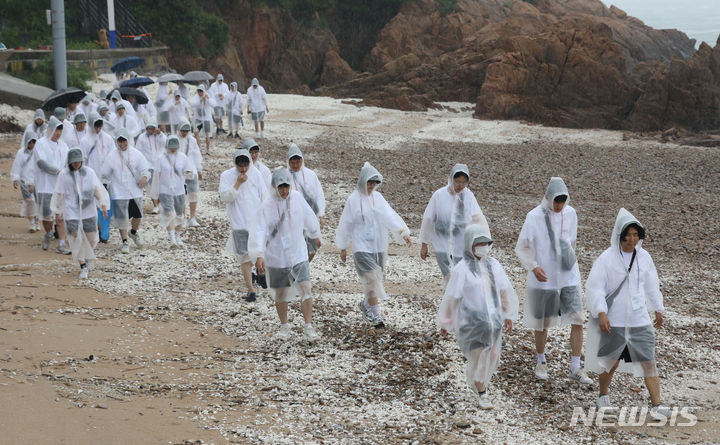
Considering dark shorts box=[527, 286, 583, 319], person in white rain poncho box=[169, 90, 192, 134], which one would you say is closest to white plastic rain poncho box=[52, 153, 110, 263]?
dark shorts box=[527, 286, 583, 319]

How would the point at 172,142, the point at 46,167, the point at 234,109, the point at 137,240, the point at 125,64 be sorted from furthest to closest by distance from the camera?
1. the point at 125,64
2. the point at 234,109
3. the point at 172,142
4. the point at 137,240
5. the point at 46,167

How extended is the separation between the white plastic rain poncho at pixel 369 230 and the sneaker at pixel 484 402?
7.57 feet

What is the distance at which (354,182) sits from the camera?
61.0ft

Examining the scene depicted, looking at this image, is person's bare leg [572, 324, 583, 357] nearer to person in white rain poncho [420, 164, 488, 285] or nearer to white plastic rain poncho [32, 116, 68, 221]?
person in white rain poncho [420, 164, 488, 285]

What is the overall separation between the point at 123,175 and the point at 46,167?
44.0 inches

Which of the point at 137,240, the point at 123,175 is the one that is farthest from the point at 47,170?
the point at 137,240

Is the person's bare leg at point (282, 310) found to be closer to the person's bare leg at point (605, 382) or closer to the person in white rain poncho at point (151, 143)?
the person's bare leg at point (605, 382)

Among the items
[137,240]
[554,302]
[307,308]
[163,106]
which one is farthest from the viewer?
[163,106]

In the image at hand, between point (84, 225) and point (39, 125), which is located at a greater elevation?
point (39, 125)

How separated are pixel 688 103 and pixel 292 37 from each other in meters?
24.1

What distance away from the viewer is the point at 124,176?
39.3 ft

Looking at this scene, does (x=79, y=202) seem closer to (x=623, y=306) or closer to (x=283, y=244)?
(x=283, y=244)

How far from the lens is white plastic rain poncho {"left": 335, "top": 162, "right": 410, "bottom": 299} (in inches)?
361

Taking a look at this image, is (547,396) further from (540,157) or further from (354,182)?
(540,157)
